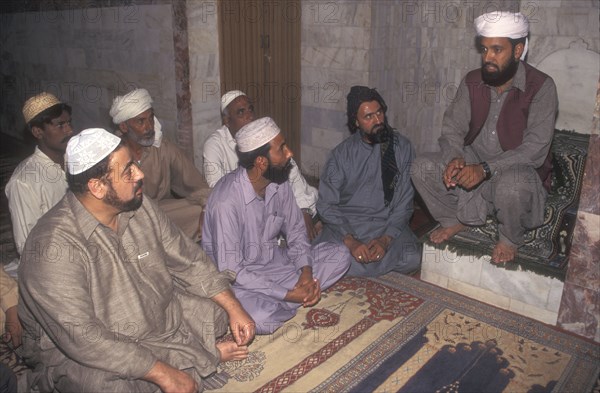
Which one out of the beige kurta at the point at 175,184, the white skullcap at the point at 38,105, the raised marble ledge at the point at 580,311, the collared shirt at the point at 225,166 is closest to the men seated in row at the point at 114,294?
the white skullcap at the point at 38,105

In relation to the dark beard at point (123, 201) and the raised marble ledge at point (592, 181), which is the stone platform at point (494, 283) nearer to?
the raised marble ledge at point (592, 181)

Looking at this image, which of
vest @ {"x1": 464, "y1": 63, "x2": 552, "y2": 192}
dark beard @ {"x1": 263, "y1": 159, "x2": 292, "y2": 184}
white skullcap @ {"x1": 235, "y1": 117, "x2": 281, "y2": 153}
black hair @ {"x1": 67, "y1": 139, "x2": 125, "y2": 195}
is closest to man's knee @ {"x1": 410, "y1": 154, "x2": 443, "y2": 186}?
vest @ {"x1": 464, "y1": 63, "x2": 552, "y2": 192}

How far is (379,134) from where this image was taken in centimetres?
460

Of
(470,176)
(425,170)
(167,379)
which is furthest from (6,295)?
(470,176)

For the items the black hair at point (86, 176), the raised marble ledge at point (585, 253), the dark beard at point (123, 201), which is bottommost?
the raised marble ledge at point (585, 253)

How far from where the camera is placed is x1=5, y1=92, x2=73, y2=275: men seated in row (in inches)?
149

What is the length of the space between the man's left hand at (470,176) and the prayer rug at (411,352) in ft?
2.90

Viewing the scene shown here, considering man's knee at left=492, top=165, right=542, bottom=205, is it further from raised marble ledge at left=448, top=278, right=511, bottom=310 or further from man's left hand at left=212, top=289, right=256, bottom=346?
man's left hand at left=212, top=289, right=256, bottom=346

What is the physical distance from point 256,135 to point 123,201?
1222 millimetres

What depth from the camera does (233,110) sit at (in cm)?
520

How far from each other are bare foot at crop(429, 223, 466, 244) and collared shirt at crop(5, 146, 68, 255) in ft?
9.66

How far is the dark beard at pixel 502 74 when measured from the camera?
4.18 m

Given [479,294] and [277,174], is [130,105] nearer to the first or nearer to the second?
[277,174]

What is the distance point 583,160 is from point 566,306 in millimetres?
1641
